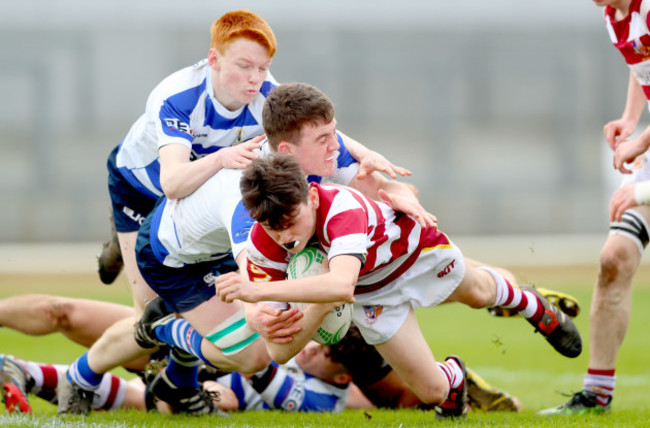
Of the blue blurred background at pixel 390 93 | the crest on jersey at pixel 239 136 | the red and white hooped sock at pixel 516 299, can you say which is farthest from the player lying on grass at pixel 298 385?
the blue blurred background at pixel 390 93

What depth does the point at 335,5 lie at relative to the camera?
19.0m

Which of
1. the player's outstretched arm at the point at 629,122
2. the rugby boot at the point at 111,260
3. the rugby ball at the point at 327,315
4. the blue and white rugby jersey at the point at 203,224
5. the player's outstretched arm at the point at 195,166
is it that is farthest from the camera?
the rugby boot at the point at 111,260

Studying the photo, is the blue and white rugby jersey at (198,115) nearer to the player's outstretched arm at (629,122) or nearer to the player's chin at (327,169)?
the player's chin at (327,169)

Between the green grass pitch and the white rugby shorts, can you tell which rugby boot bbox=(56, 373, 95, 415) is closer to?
the green grass pitch

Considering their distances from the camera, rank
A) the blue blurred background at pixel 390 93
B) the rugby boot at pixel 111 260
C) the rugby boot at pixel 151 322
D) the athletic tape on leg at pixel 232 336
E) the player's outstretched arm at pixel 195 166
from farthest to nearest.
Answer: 1. the blue blurred background at pixel 390 93
2. the rugby boot at pixel 111 260
3. the rugby boot at pixel 151 322
4. the athletic tape on leg at pixel 232 336
5. the player's outstretched arm at pixel 195 166

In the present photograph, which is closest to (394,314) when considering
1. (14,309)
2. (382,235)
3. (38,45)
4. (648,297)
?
→ (382,235)

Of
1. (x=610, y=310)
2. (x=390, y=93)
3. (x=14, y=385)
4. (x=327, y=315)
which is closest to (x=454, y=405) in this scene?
(x=327, y=315)

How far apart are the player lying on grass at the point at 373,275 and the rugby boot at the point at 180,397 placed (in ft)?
3.55

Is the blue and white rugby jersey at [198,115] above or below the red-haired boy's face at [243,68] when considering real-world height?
below

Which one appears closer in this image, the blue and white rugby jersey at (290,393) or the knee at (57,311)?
the blue and white rugby jersey at (290,393)

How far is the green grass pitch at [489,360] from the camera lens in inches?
183

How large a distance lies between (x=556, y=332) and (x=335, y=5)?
14949mm

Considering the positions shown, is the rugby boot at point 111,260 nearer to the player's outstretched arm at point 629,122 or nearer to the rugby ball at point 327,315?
the rugby ball at point 327,315

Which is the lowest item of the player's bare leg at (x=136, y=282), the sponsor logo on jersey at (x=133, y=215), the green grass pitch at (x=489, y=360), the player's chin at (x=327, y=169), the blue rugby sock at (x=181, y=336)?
the green grass pitch at (x=489, y=360)
